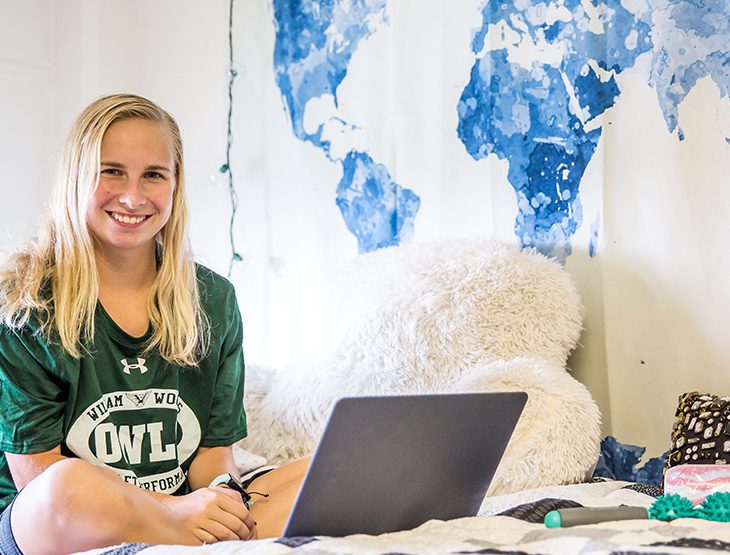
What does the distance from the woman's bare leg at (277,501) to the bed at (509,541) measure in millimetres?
342

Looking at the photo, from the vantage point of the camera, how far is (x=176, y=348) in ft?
4.85

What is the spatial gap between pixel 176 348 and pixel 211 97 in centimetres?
130

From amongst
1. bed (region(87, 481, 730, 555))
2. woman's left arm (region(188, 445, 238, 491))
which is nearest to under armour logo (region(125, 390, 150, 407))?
woman's left arm (region(188, 445, 238, 491))

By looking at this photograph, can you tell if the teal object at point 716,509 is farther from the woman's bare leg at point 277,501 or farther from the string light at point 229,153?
the string light at point 229,153

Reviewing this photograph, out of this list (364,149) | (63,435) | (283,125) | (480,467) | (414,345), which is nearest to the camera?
(480,467)

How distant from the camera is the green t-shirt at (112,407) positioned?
4.44ft

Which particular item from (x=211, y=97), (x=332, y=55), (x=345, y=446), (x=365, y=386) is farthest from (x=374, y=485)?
(x=211, y=97)

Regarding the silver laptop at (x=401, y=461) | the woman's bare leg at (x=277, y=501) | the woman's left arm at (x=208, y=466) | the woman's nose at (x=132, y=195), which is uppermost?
the woman's nose at (x=132, y=195)

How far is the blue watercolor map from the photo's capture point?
1772 millimetres

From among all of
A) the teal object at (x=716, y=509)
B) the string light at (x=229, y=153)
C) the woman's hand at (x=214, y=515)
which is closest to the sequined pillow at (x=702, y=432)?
the teal object at (x=716, y=509)

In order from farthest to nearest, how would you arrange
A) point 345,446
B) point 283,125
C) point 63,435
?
1. point 283,125
2. point 63,435
3. point 345,446

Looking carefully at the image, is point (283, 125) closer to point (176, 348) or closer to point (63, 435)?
point (176, 348)

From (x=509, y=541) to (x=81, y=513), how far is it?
0.50 m

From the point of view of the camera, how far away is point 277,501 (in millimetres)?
1401
